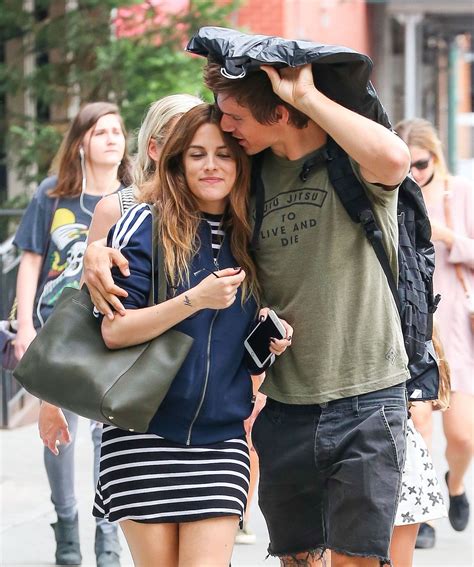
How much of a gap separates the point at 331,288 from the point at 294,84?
1.94 ft

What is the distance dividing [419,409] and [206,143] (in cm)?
231

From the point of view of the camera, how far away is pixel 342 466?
11.4ft

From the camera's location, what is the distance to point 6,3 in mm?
10219

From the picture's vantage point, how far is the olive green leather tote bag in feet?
10.8

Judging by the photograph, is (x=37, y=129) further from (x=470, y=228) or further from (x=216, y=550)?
(x=216, y=550)

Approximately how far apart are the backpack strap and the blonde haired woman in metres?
2.38

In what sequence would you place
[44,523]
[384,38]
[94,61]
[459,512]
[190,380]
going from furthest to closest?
[384,38], [94,61], [44,523], [459,512], [190,380]

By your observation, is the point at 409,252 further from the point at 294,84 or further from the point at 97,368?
the point at 97,368

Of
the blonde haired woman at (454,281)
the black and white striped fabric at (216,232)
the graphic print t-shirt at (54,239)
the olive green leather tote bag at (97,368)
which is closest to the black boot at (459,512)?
the blonde haired woman at (454,281)

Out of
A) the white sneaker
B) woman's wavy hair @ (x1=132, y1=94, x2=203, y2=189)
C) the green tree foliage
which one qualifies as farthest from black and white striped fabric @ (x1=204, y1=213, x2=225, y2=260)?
the green tree foliage

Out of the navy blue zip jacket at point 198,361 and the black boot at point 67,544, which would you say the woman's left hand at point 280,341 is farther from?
the black boot at point 67,544

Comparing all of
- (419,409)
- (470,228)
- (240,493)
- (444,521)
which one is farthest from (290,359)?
(444,521)

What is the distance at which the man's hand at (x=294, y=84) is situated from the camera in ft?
10.8

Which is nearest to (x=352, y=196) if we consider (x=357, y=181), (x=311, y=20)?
(x=357, y=181)
